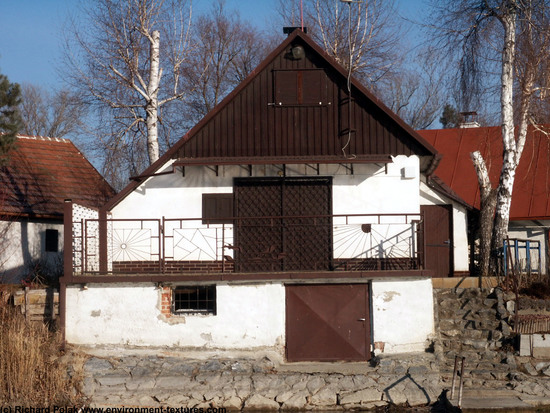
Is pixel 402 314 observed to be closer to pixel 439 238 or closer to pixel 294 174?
pixel 294 174

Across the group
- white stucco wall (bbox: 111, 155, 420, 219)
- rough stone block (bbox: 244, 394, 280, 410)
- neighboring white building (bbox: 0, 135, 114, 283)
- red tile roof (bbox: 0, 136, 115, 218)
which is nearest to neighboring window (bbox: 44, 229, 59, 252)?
neighboring white building (bbox: 0, 135, 114, 283)

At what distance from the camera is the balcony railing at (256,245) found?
17.1 m

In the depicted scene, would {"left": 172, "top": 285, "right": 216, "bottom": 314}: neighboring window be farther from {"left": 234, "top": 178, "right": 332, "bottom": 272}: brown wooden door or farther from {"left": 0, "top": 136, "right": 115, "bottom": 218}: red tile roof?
{"left": 0, "top": 136, "right": 115, "bottom": 218}: red tile roof

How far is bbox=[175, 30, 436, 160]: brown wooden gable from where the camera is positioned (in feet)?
56.9

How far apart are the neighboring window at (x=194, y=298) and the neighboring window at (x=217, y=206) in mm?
1927

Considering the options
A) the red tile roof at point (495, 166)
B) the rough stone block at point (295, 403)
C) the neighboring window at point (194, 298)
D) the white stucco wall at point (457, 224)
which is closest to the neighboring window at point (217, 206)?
the neighboring window at point (194, 298)

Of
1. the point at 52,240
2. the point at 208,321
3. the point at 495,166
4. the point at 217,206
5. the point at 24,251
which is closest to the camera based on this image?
the point at 208,321

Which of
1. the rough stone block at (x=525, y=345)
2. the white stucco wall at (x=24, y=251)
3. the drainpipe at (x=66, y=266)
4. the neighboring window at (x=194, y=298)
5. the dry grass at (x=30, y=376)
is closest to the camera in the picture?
the dry grass at (x=30, y=376)

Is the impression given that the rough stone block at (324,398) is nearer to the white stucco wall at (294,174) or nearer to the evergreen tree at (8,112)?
the white stucco wall at (294,174)

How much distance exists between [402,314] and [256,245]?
3.68 metres

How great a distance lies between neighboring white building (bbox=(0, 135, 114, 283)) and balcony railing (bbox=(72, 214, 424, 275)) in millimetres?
2831

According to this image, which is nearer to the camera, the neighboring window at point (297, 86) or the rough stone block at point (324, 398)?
the rough stone block at point (324, 398)

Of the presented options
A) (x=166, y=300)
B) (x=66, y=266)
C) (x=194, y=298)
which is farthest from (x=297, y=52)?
(x=66, y=266)

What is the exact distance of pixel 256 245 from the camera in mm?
17344
